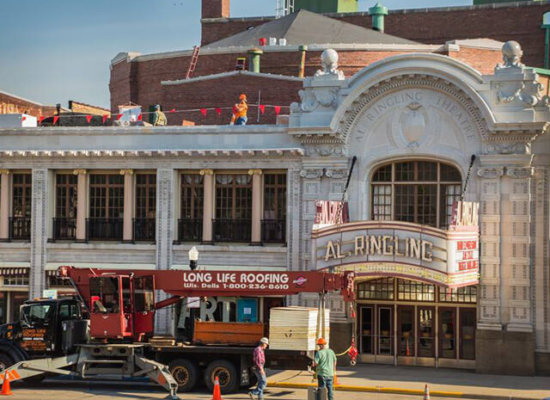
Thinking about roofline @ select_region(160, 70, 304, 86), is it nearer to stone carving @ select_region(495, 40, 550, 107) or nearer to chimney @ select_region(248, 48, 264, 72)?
chimney @ select_region(248, 48, 264, 72)

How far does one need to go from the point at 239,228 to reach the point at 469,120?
9.58 m

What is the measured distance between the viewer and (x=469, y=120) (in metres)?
35.4

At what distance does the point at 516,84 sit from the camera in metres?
34.6

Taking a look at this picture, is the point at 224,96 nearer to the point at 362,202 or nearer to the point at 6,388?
the point at 362,202

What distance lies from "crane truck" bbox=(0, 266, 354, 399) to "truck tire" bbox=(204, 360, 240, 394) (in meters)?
0.03

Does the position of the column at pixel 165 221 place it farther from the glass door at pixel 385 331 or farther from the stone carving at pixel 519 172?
the stone carving at pixel 519 172

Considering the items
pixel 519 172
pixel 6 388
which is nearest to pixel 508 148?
pixel 519 172

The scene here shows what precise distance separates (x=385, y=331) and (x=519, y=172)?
25.1 feet

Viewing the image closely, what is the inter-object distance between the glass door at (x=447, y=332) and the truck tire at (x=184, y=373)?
1074 cm

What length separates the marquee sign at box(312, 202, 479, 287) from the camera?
31953 mm

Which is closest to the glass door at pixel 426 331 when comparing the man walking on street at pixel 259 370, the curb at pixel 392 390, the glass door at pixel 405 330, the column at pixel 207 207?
the glass door at pixel 405 330

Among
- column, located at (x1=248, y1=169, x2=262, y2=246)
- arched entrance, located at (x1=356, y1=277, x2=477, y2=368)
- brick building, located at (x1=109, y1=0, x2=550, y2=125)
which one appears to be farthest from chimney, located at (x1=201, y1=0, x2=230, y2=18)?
arched entrance, located at (x1=356, y1=277, x2=477, y2=368)

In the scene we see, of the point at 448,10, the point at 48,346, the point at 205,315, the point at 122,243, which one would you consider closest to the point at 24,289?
the point at 122,243

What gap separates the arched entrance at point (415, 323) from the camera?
119 ft
